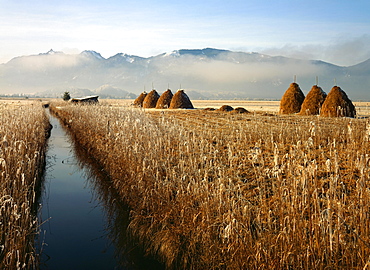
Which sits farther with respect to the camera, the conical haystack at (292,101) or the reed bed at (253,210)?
the conical haystack at (292,101)

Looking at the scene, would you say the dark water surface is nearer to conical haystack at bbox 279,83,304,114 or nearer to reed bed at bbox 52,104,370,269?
reed bed at bbox 52,104,370,269

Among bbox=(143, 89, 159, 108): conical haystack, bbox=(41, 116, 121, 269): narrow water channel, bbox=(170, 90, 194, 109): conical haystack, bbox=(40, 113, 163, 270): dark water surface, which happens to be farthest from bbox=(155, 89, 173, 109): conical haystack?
bbox=(40, 113, 163, 270): dark water surface

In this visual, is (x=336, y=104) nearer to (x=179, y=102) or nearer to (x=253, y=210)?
(x=179, y=102)

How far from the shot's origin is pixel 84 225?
25.7 feet

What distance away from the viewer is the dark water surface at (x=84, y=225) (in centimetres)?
627

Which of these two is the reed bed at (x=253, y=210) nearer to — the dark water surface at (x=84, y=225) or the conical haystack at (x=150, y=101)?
the dark water surface at (x=84, y=225)

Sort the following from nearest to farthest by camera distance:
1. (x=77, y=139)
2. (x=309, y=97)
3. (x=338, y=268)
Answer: (x=338, y=268), (x=77, y=139), (x=309, y=97)

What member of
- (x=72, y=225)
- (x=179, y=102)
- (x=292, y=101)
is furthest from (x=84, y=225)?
(x=179, y=102)

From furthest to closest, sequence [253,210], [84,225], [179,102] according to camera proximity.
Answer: [179,102] → [84,225] → [253,210]

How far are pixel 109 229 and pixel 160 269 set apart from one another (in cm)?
205

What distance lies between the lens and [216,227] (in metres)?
5.51

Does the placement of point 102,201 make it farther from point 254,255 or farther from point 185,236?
point 254,255

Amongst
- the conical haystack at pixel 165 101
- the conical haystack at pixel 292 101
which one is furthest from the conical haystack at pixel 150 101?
the conical haystack at pixel 292 101

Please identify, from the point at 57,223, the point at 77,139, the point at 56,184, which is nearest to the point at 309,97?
the point at 77,139
